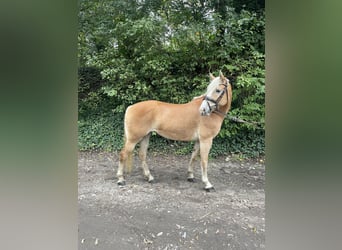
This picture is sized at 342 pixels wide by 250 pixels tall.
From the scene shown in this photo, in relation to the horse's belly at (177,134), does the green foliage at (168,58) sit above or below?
above

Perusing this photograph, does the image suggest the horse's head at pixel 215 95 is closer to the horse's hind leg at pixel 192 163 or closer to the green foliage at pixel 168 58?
the green foliage at pixel 168 58

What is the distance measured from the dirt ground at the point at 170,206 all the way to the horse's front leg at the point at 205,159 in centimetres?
3

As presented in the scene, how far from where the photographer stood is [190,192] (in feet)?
5.62

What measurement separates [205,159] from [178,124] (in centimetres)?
28

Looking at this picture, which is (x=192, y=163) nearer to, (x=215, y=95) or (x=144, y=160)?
(x=144, y=160)

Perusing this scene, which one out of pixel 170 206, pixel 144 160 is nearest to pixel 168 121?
pixel 144 160

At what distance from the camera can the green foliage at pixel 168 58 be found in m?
1.63

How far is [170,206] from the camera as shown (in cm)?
169

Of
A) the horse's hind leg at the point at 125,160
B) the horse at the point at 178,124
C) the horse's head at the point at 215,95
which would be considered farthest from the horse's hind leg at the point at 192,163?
the horse's hind leg at the point at 125,160

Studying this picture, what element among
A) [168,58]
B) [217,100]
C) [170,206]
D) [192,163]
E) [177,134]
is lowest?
[170,206]
